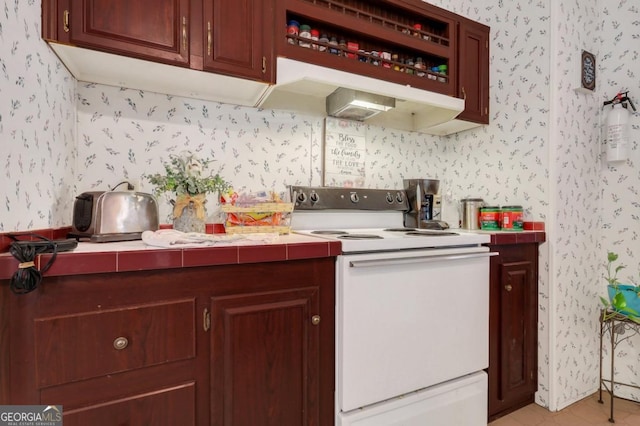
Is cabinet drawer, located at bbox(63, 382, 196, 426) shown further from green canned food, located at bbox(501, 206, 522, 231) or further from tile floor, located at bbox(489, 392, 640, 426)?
green canned food, located at bbox(501, 206, 522, 231)

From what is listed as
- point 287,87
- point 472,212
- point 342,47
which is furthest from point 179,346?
point 472,212

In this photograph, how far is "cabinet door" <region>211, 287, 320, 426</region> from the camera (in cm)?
102

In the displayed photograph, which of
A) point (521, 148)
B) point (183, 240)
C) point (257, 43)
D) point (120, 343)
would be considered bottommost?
point (120, 343)

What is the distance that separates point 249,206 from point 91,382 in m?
Answer: 0.82

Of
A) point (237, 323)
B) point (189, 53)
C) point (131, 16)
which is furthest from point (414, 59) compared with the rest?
point (237, 323)

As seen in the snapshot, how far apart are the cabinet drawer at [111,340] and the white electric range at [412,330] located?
1.83ft

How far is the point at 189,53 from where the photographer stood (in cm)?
125

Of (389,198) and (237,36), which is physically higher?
(237,36)

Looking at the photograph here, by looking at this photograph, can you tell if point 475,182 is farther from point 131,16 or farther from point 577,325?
point 131,16

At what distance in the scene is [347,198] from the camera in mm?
1869

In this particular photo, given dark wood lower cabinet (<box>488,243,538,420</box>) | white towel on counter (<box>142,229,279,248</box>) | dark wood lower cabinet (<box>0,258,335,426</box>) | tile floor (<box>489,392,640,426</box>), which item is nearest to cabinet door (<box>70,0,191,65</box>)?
white towel on counter (<box>142,229,279,248</box>)

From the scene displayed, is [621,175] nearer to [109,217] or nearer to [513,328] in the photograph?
[513,328]

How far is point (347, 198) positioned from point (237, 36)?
982 millimetres

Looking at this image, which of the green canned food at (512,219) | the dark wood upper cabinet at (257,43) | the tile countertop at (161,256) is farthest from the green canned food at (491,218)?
the tile countertop at (161,256)
